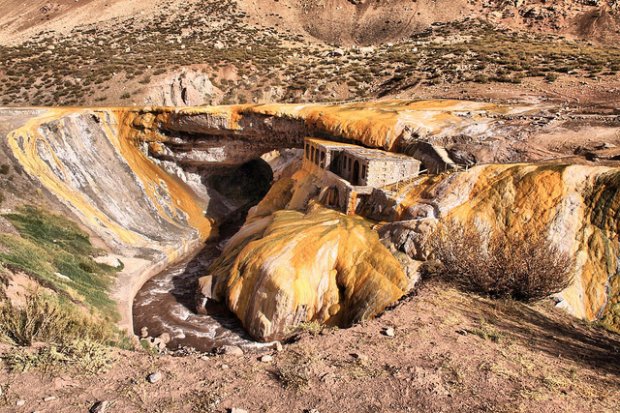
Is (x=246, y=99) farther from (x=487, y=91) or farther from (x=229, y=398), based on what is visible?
(x=229, y=398)

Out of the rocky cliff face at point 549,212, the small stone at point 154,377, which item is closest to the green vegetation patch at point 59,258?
the small stone at point 154,377

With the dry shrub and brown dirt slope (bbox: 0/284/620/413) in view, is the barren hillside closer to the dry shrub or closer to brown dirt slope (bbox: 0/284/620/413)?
the dry shrub

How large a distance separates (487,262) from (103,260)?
2028 cm

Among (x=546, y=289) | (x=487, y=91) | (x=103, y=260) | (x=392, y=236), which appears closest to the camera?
(x=546, y=289)

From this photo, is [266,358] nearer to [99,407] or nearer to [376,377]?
[376,377]

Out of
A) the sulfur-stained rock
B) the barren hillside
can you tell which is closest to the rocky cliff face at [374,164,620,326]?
the sulfur-stained rock

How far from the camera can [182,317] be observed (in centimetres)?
2334

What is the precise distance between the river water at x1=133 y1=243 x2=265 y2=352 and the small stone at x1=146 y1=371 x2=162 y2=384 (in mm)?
9850

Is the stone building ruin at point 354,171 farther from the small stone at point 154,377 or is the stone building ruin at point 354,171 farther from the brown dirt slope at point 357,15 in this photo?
the brown dirt slope at point 357,15

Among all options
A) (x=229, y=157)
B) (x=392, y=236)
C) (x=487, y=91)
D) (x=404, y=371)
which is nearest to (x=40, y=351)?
(x=404, y=371)

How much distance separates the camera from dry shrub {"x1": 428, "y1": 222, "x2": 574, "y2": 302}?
15.1 metres

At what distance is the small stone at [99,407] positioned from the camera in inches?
330

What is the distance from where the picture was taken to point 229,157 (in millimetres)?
39125

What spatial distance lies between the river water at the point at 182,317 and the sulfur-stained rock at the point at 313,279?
1.03 meters
